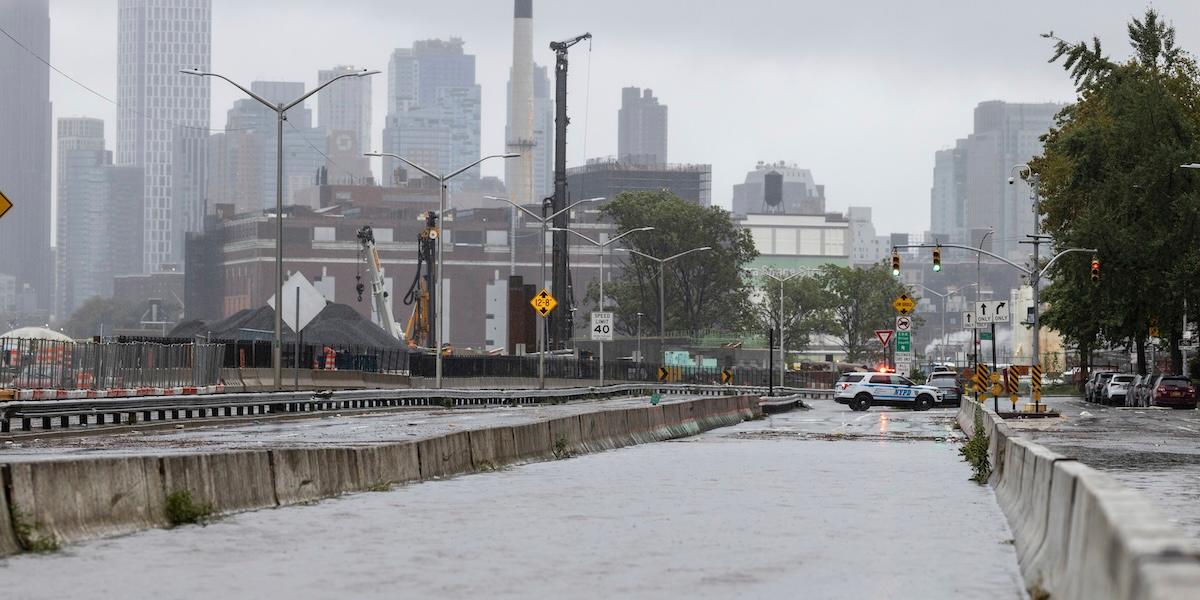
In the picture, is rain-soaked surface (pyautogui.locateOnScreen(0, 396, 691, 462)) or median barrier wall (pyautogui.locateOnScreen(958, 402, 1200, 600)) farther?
rain-soaked surface (pyautogui.locateOnScreen(0, 396, 691, 462))

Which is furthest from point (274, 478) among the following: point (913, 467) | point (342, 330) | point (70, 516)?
point (342, 330)

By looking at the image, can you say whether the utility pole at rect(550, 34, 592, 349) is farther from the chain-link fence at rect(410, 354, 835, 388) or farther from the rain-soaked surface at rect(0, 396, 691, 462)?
the rain-soaked surface at rect(0, 396, 691, 462)

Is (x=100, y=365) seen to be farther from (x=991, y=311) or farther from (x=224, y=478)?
(x=224, y=478)

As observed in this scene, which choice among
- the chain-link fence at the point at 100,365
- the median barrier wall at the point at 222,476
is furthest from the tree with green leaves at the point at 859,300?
the median barrier wall at the point at 222,476

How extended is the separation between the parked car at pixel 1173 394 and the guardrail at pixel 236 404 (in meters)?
22.0

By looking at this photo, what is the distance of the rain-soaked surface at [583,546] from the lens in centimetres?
1137

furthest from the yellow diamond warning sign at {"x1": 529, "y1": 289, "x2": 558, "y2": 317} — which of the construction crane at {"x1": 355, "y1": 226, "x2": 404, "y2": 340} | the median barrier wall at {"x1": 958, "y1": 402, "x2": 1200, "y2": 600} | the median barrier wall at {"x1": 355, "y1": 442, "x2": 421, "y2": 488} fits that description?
the median barrier wall at {"x1": 958, "y1": 402, "x2": 1200, "y2": 600}

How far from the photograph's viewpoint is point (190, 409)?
44094 mm

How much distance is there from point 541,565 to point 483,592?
150 centimetres

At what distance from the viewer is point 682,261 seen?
165 m

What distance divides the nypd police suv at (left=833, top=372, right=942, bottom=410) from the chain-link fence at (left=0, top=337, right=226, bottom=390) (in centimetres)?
2437

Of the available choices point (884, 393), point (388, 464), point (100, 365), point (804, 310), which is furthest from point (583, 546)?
point (804, 310)

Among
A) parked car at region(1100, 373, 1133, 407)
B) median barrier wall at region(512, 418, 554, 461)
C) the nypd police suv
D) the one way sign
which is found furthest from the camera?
parked car at region(1100, 373, 1133, 407)

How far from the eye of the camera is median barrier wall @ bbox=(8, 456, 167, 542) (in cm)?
1323
